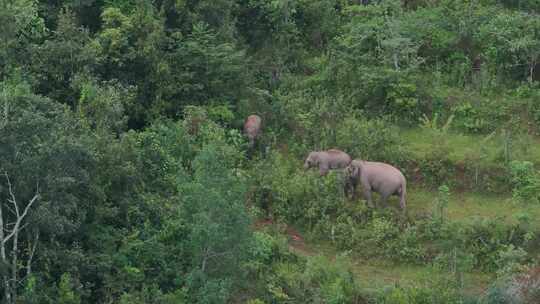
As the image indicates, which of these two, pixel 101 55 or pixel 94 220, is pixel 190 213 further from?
pixel 101 55

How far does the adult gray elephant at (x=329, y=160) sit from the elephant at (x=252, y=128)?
191cm

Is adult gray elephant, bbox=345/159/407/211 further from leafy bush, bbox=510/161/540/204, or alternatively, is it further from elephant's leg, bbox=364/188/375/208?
leafy bush, bbox=510/161/540/204

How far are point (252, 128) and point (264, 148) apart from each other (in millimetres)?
516

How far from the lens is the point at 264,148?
77.2 ft

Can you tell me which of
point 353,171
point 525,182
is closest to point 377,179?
point 353,171

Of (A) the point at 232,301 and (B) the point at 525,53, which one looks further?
(B) the point at 525,53

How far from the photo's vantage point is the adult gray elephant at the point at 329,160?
21828 mm

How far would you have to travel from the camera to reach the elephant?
23406 mm

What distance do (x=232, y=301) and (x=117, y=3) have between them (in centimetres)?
899

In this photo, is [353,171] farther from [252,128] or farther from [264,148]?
[252,128]

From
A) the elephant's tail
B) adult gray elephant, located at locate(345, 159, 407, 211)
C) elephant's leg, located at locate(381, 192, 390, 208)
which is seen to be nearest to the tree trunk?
adult gray elephant, located at locate(345, 159, 407, 211)

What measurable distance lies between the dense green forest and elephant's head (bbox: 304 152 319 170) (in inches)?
6.7

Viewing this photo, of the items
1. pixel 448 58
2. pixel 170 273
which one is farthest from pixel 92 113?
pixel 448 58

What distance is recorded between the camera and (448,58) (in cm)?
2577
